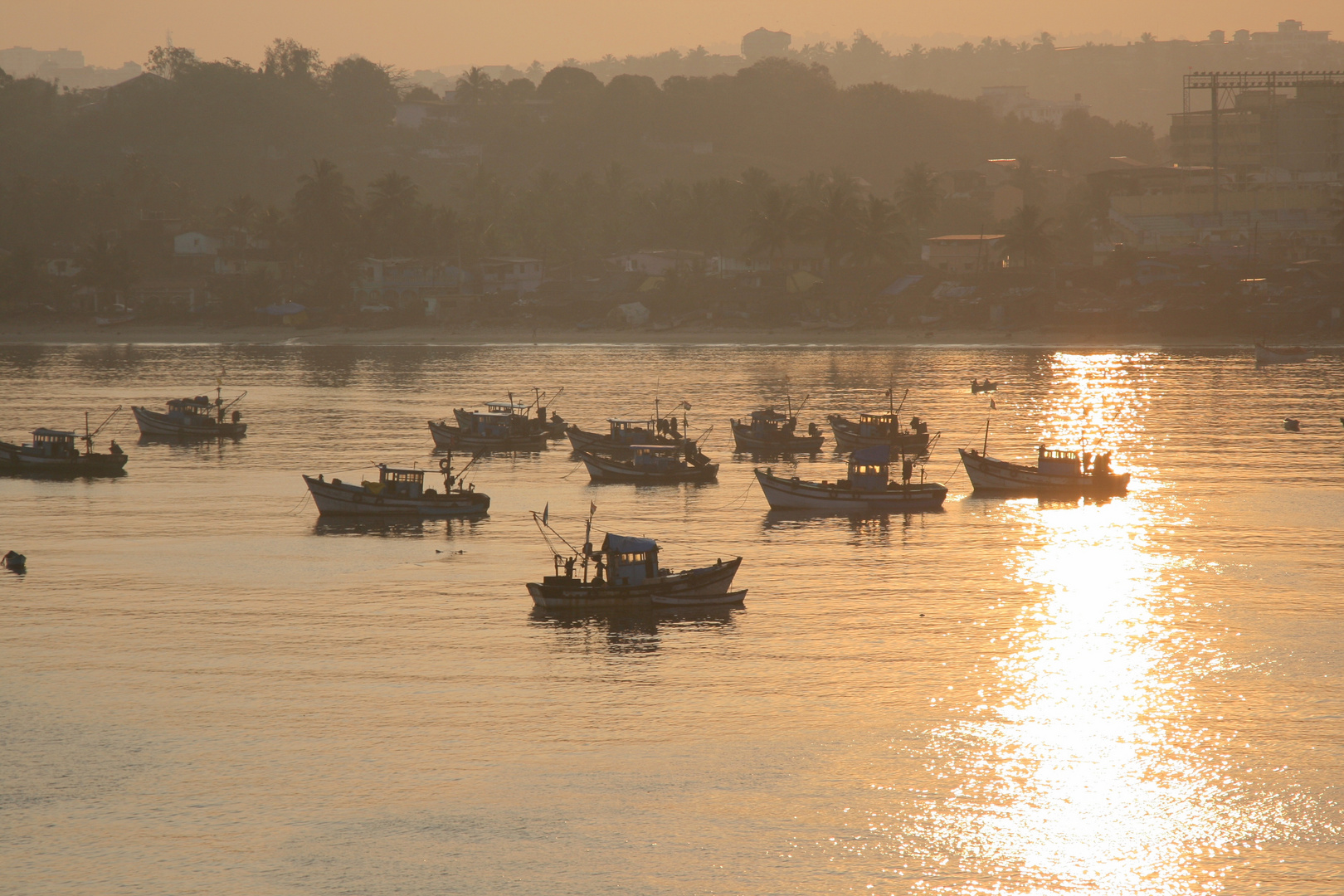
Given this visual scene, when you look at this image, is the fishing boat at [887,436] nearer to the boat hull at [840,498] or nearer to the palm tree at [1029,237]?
the boat hull at [840,498]

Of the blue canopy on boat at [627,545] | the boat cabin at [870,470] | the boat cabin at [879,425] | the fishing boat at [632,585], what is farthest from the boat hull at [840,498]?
the boat cabin at [879,425]

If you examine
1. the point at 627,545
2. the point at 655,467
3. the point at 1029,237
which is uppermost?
the point at 1029,237

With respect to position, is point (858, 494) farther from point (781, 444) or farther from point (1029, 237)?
point (1029, 237)

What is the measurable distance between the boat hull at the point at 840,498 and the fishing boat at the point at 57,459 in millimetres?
41113

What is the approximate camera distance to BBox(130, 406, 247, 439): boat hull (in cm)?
10138

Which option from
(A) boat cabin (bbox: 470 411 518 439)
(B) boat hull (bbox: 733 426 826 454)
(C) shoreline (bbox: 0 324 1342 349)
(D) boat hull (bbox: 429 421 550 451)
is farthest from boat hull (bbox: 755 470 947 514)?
(C) shoreline (bbox: 0 324 1342 349)

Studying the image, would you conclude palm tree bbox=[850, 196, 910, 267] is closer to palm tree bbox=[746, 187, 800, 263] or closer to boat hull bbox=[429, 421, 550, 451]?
palm tree bbox=[746, 187, 800, 263]

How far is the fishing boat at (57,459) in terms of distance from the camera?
8112 centimetres

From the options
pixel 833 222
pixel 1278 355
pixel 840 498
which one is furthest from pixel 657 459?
pixel 833 222

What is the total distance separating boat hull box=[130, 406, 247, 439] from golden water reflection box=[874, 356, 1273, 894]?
66.1 m

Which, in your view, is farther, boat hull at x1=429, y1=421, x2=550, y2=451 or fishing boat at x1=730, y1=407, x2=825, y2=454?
boat hull at x1=429, y1=421, x2=550, y2=451

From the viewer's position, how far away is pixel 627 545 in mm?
48719

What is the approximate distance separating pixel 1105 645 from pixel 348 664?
989 inches

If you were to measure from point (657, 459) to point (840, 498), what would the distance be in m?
13.7
